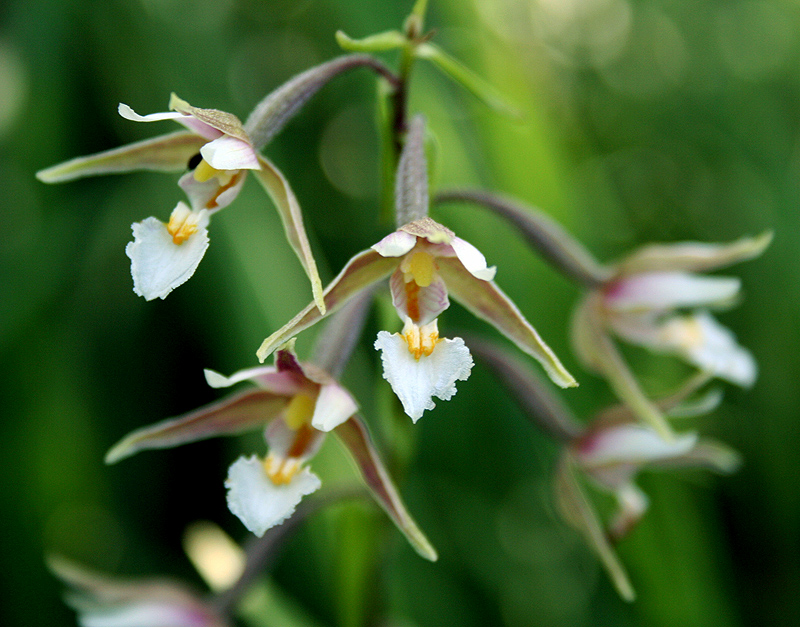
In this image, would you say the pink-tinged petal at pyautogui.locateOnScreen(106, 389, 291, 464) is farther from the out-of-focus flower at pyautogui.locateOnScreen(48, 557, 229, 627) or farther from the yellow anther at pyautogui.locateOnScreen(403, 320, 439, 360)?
the out-of-focus flower at pyautogui.locateOnScreen(48, 557, 229, 627)

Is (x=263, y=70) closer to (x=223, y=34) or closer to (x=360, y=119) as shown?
(x=223, y=34)

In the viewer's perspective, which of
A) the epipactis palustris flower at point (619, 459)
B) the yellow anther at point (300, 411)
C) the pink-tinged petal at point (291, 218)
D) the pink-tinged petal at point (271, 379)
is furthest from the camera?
the epipactis palustris flower at point (619, 459)

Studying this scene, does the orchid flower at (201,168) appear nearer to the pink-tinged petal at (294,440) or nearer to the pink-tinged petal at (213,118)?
the pink-tinged petal at (213,118)

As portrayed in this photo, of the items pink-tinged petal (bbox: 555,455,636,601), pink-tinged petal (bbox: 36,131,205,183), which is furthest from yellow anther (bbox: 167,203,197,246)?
pink-tinged petal (bbox: 555,455,636,601)

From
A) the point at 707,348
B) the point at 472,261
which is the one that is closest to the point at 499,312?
the point at 472,261

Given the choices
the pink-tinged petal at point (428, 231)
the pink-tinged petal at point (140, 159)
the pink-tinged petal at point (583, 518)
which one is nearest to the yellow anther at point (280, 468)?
the pink-tinged petal at point (428, 231)

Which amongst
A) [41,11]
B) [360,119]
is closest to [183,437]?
[41,11]

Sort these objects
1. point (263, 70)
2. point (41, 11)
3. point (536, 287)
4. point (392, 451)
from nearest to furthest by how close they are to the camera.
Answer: point (392, 451)
point (536, 287)
point (41, 11)
point (263, 70)
